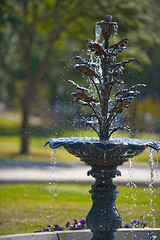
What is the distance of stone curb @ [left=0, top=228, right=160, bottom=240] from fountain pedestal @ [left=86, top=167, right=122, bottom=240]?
0.69m

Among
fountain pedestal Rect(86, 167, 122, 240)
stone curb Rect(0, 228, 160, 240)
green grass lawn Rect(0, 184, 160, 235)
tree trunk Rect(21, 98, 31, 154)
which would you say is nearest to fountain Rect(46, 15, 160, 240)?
fountain pedestal Rect(86, 167, 122, 240)

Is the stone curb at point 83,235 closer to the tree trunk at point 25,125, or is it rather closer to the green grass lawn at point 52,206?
the green grass lawn at point 52,206

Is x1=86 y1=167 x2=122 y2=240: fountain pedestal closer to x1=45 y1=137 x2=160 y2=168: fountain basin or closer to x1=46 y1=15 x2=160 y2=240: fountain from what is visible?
x1=46 y1=15 x2=160 y2=240: fountain

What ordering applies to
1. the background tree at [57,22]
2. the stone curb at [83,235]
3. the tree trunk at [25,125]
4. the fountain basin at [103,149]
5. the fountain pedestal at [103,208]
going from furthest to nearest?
the background tree at [57,22] < the tree trunk at [25,125] < the stone curb at [83,235] < the fountain pedestal at [103,208] < the fountain basin at [103,149]

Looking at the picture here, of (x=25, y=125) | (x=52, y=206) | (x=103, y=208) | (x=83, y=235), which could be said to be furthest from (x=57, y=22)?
(x=103, y=208)

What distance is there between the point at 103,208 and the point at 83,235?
0.89m

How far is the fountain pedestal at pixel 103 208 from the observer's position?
12.6 ft

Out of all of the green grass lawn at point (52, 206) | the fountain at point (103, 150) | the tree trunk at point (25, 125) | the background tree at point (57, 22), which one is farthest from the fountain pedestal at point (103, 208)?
the background tree at point (57, 22)

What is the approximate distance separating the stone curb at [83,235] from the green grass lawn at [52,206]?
1461 millimetres

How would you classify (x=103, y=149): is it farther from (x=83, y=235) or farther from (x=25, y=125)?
(x=25, y=125)

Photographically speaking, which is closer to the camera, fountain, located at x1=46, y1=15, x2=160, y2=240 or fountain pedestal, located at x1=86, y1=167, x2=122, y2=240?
fountain, located at x1=46, y1=15, x2=160, y2=240

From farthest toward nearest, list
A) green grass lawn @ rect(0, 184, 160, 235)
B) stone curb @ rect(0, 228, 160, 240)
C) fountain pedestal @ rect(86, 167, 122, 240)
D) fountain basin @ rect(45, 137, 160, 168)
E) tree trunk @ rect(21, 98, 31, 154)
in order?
tree trunk @ rect(21, 98, 31, 154)
green grass lawn @ rect(0, 184, 160, 235)
stone curb @ rect(0, 228, 160, 240)
fountain pedestal @ rect(86, 167, 122, 240)
fountain basin @ rect(45, 137, 160, 168)

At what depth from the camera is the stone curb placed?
4539 mm

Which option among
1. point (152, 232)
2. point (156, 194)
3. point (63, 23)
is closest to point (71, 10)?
point (63, 23)
